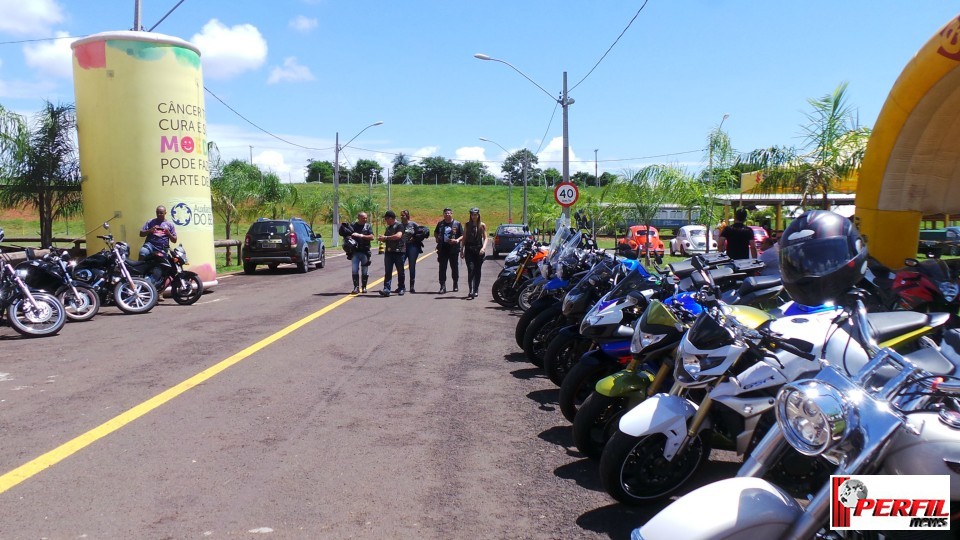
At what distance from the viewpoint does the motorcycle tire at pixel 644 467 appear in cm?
394

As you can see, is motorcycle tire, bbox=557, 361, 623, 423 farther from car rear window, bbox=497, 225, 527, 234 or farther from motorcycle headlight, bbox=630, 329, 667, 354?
car rear window, bbox=497, 225, 527, 234

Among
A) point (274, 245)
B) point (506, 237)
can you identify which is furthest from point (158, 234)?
point (506, 237)

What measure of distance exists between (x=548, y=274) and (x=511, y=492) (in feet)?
19.1

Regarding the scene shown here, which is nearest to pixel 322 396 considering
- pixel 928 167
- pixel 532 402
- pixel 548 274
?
pixel 532 402

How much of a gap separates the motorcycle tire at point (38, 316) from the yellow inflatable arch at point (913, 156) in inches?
459

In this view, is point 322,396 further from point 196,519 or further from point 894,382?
point 894,382

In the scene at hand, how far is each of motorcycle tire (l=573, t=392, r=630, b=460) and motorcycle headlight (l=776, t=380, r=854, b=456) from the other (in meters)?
2.37

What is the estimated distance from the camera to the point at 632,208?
23.3 meters

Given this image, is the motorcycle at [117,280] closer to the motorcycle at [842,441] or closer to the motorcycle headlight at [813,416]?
the motorcycle at [842,441]

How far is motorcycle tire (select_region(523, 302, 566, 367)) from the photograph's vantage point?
7523 millimetres

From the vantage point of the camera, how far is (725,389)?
137 inches

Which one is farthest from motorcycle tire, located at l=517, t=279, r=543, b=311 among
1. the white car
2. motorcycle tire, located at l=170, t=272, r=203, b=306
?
the white car

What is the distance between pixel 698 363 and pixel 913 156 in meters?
9.24

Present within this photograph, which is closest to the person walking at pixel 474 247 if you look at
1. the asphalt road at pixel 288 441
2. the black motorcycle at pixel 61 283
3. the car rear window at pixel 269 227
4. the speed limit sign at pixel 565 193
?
the speed limit sign at pixel 565 193
